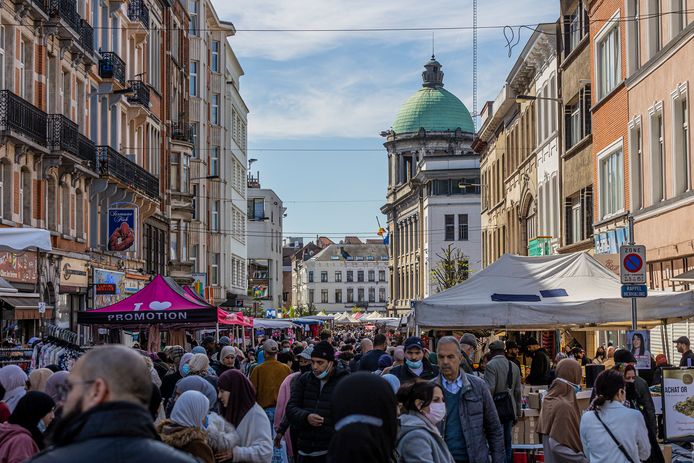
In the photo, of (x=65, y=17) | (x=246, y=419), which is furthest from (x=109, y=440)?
(x=65, y=17)

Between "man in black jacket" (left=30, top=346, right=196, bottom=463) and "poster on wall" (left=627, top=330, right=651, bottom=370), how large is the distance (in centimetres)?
1278

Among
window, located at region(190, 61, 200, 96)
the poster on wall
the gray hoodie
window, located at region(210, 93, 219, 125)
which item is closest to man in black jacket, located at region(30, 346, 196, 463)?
the gray hoodie

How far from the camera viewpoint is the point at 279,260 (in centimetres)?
12312

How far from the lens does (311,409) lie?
11453 millimetres

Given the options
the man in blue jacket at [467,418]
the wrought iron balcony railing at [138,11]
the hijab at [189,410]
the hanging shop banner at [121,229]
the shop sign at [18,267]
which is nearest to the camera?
the hijab at [189,410]

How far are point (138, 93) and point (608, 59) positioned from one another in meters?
16.4

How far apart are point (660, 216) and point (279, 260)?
96.7 m

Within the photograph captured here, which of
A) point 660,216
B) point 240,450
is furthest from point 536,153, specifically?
point 240,450

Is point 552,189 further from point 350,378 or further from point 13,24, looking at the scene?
point 350,378

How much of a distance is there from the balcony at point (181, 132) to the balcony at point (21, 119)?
22.7 metres

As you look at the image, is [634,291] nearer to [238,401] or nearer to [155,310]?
[238,401]

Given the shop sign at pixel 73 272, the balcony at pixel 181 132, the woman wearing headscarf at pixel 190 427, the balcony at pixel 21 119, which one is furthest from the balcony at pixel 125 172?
the woman wearing headscarf at pixel 190 427

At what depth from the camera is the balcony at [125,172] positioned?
36.8 metres

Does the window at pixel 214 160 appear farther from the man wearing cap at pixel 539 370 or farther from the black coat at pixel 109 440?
the black coat at pixel 109 440
